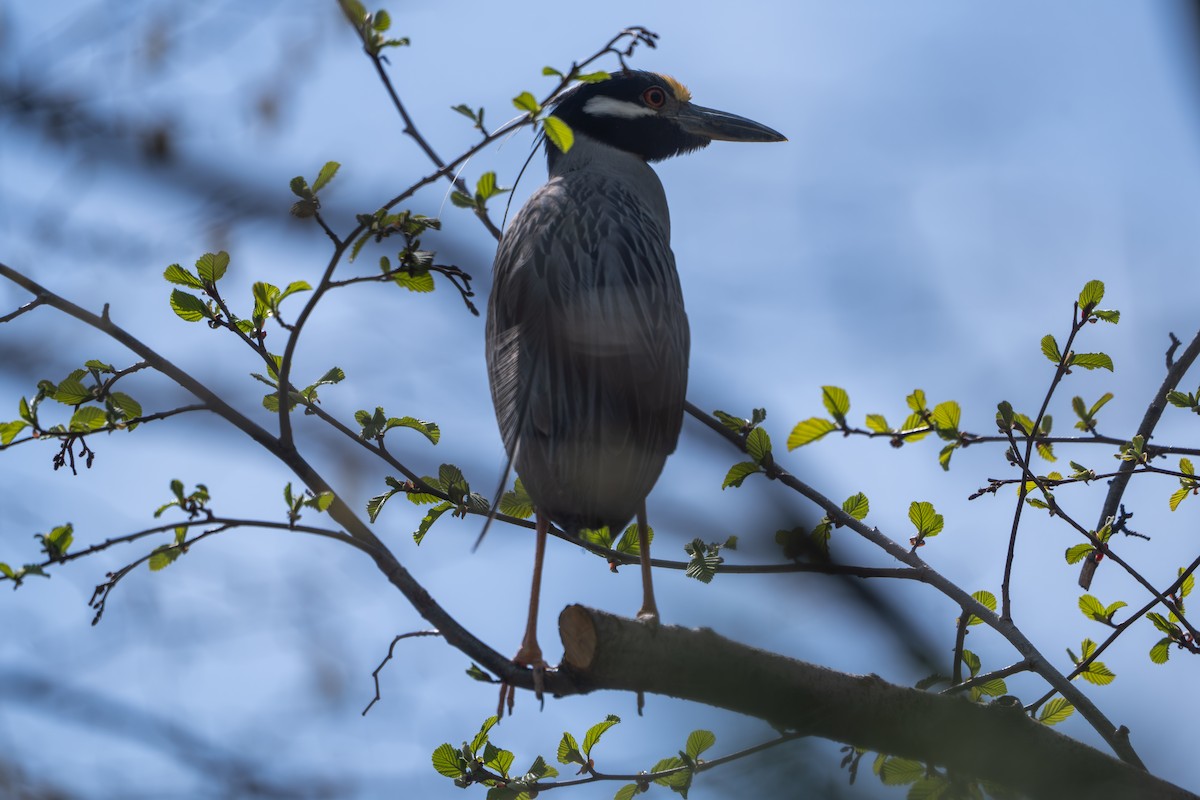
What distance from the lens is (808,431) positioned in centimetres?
273

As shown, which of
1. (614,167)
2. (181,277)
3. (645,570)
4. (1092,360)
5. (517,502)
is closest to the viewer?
(181,277)

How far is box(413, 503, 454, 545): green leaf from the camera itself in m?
2.91

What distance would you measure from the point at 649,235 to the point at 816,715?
2.18 metres

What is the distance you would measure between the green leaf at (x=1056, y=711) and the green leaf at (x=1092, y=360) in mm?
821

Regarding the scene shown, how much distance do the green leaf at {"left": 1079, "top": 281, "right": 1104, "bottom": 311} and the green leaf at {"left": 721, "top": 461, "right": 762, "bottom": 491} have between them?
0.89 meters

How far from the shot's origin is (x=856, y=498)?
9.50 ft

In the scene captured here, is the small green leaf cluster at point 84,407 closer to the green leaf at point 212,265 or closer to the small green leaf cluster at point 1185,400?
the green leaf at point 212,265

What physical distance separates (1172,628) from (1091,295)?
82 cm

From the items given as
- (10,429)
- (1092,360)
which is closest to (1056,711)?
(1092,360)

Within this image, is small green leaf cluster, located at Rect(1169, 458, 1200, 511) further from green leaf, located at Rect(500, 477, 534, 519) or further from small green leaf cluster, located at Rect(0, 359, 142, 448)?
small green leaf cluster, located at Rect(0, 359, 142, 448)

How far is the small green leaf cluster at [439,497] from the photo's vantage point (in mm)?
2830

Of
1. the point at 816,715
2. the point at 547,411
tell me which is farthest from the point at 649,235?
the point at 816,715

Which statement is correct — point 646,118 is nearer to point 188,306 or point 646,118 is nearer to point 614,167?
point 614,167

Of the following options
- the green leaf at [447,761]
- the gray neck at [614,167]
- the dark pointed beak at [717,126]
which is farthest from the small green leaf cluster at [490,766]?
the dark pointed beak at [717,126]
